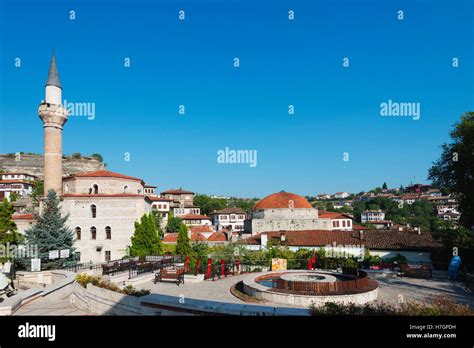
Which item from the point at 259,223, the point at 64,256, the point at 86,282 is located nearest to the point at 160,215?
the point at 259,223

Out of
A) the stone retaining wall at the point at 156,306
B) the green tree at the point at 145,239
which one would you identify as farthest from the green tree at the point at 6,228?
the stone retaining wall at the point at 156,306

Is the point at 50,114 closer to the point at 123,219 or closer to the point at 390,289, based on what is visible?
the point at 123,219

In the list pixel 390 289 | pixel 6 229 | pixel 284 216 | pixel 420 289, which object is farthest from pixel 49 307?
pixel 284 216

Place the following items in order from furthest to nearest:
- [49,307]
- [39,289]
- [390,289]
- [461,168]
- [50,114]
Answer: [50,114] → [461,168] → [39,289] → [390,289] → [49,307]

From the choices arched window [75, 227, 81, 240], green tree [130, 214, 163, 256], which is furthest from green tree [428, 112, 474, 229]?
arched window [75, 227, 81, 240]

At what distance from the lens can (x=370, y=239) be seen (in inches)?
1069

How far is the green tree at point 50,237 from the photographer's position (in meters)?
22.4

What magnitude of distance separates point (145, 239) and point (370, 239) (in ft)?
69.3

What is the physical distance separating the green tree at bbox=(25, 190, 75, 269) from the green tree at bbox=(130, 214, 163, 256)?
267 inches

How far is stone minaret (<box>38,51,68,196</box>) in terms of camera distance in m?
33.2

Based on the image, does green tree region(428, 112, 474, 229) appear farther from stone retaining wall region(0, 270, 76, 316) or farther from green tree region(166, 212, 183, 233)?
green tree region(166, 212, 183, 233)

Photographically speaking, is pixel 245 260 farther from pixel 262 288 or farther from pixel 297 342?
pixel 297 342

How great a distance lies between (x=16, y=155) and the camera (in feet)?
274

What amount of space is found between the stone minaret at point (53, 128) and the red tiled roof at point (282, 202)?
25.3 metres
